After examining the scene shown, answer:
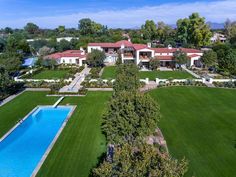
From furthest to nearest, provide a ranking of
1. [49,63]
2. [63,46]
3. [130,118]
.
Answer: [63,46]
[49,63]
[130,118]

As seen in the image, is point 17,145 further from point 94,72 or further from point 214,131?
point 94,72

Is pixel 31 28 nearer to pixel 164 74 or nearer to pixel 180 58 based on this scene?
pixel 180 58

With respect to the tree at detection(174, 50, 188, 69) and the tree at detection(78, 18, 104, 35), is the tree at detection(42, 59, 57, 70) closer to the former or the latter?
the tree at detection(174, 50, 188, 69)

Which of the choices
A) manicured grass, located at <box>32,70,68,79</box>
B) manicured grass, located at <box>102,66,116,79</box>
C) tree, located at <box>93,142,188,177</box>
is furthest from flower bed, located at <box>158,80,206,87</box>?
tree, located at <box>93,142,188,177</box>

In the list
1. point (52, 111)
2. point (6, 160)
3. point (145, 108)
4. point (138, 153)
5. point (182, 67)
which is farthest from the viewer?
point (182, 67)

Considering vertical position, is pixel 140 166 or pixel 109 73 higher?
pixel 140 166

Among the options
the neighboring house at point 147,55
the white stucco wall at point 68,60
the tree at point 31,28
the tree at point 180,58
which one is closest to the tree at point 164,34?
the neighboring house at point 147,55

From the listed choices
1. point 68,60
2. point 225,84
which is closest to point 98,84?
point 225,84

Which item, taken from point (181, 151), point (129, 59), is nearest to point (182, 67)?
point (129, 59)

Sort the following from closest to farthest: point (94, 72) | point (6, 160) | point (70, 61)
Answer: point (6, 160) < point (94, 72) < point (70, 61)
